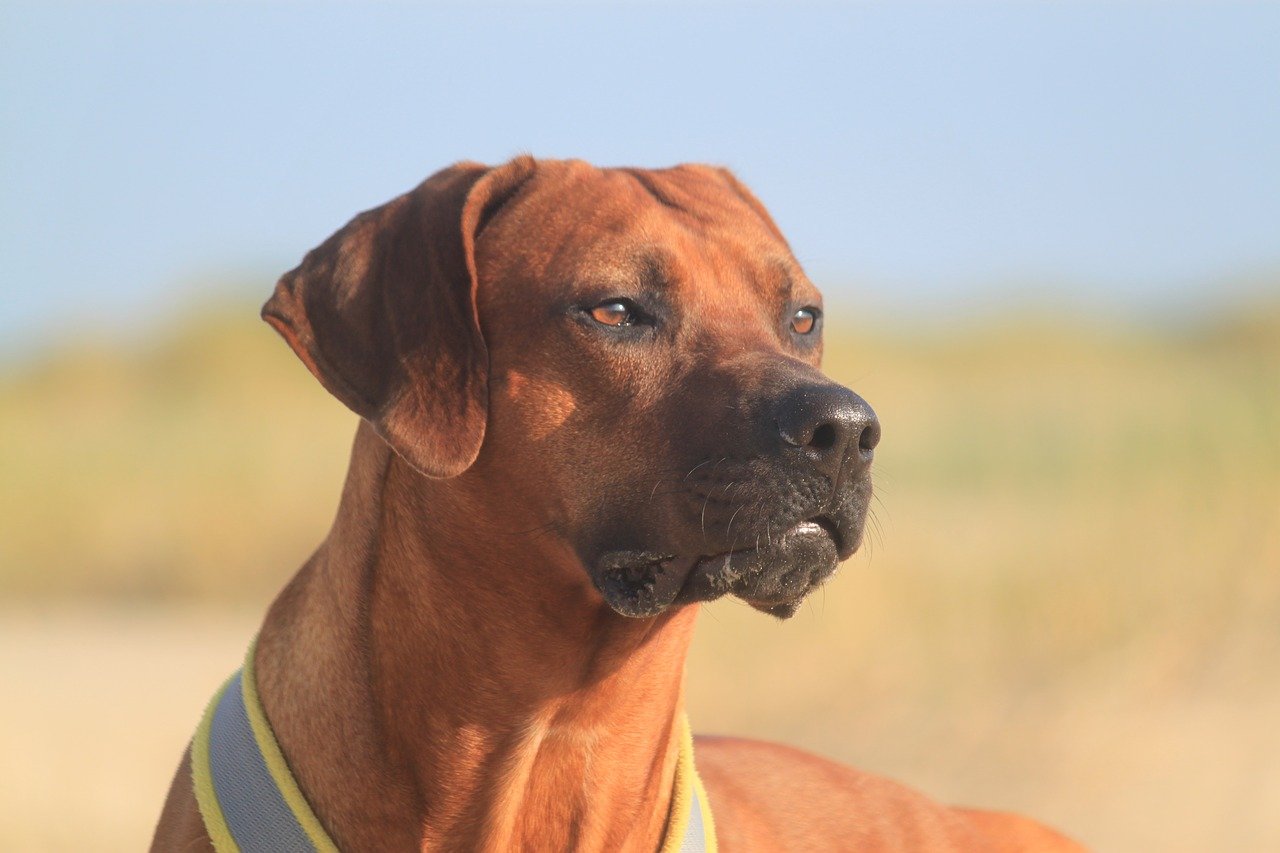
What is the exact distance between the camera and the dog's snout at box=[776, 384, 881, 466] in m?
2.84

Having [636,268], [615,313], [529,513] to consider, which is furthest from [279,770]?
[636,268]

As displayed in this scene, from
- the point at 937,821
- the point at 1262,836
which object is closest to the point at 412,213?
the point at 937,821

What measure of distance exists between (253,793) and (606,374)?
110 centimetres

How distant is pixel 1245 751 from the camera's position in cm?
789

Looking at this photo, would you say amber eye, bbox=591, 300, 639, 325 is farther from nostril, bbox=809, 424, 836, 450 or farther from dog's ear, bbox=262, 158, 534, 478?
nostril, bbox=809, 424, 836, 450

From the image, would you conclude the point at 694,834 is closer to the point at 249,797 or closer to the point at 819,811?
the point at 819,811

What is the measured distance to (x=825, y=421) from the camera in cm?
283

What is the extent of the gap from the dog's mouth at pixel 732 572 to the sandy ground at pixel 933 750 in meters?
4.33

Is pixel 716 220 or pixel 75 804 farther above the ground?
pixel 716 220

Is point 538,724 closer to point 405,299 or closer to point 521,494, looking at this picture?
point 521,494

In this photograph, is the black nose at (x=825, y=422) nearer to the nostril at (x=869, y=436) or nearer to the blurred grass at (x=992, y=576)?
the nostril at (x=869, y=436)

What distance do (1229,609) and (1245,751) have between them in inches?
49.2

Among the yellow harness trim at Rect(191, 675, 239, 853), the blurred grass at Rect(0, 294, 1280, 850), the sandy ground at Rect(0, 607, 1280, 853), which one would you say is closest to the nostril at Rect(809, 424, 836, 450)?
the yellow harness trim at Rect(191, 675, 239, 853)

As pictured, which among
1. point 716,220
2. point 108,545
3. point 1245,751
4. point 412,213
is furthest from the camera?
point 108,545
